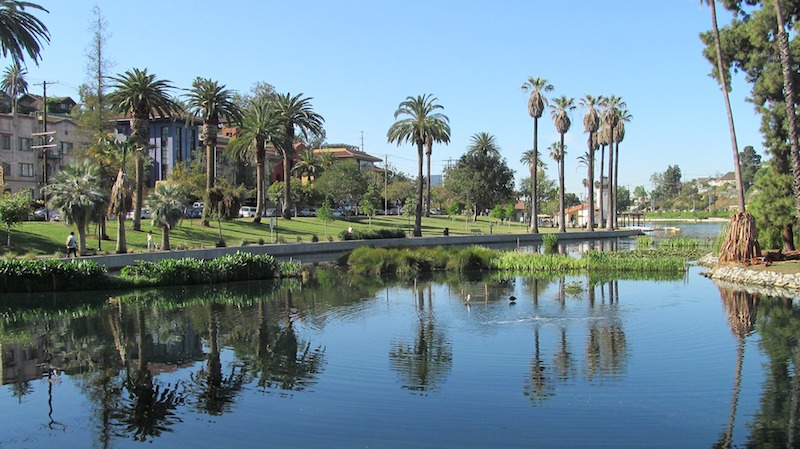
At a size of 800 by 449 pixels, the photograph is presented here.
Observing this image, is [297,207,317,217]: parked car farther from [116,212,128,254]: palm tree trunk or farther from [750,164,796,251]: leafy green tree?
[750,164,796,251]: leafy green tree

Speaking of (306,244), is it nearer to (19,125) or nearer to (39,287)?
(39,287)

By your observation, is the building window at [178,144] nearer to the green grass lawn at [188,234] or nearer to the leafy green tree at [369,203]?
the leafy green tree at [369,203]

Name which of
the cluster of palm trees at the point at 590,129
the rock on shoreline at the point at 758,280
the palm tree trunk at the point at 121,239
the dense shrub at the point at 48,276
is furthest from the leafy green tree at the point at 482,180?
the dense shrub at the point at 48,276

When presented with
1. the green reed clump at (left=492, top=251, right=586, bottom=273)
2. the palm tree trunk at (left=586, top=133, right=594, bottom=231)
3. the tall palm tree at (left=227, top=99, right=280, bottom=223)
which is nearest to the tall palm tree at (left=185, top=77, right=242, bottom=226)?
the tall palm tree at (left=227, top=99, right=280, bottom=223)

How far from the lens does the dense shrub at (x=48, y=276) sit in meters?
31.4

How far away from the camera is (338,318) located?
25.4 metres

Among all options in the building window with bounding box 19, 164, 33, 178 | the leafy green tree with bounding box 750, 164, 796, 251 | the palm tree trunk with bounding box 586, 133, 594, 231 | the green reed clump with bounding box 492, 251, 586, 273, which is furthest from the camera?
the palm tree trunk with bounding box 586, 133, 594, 231

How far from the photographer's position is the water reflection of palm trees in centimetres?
1639

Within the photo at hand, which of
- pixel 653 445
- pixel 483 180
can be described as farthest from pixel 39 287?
pixel 483 180

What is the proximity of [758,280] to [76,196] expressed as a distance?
36.3 meters

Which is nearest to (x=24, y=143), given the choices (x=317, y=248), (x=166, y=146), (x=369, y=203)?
(x=166, y=146)

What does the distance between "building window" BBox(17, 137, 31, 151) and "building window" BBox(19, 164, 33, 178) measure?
200 centimetres

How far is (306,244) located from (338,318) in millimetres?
31972

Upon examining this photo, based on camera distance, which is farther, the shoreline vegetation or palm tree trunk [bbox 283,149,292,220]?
palm tree trunk [bbox 283,149,292,220]
